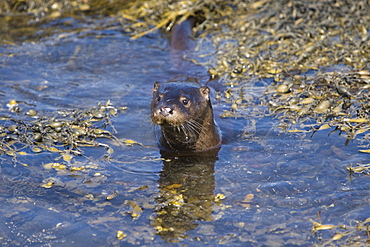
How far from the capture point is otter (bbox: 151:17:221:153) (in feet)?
13.7

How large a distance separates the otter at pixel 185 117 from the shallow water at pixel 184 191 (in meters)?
0.17

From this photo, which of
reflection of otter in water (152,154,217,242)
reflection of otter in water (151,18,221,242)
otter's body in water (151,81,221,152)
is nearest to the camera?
reflection of otter in water (152,154,217,242)

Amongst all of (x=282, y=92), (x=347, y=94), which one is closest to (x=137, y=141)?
(x=282, y=92)

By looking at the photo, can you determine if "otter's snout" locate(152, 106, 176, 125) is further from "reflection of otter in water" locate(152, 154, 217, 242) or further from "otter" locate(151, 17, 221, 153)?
"reflection of otter in water" locate(152, 154, 217, 242)

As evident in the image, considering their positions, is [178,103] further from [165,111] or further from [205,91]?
[205,91]

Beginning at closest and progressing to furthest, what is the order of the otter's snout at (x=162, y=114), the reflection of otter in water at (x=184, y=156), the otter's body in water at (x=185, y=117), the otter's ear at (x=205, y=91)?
the reflection of otter in water at (x=184, y=156) → the otter's snout at (x=162, y=114) → the otter's body in water at (x=185, y=117) → the otter's ear at (x=205, y=91)

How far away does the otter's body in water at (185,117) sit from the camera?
4.15 metres

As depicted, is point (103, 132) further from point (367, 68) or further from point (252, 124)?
point (367, 68)

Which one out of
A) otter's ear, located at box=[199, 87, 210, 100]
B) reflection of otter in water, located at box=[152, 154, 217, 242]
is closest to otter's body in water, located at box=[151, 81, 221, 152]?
otter's ear, located at box=[199, 87, 210, 100]

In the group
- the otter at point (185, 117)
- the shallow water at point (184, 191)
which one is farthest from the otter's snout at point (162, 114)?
the shallow water at point (184, 191)

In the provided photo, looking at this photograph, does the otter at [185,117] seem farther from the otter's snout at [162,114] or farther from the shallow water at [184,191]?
the shallow water at [184,191]

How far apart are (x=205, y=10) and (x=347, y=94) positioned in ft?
10.5

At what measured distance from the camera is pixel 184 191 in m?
4.07

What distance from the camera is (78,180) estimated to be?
13.6 feet
